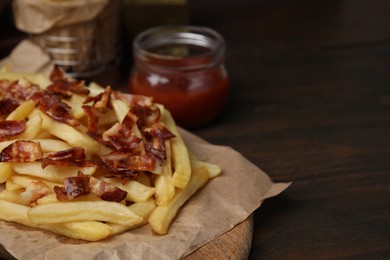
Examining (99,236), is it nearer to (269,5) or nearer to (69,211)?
(69,211)

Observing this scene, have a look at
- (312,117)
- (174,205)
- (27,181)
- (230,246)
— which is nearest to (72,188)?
(27,181)

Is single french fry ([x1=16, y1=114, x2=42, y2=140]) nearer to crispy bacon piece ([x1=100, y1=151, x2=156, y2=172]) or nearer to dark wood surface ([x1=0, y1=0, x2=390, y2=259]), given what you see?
crispy bacon piece ([x1=100, y1=151, x2=156, y2=172])

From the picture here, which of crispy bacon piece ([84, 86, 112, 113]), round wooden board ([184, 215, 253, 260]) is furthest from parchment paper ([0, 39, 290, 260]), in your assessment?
crispy bacon piece ([84, 86, 112, 113])

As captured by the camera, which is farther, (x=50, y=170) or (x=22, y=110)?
(x=22, y=110)

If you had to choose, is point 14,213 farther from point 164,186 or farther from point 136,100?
point 136,100

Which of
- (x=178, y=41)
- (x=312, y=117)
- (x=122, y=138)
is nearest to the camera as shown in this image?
(x=122, y=138)

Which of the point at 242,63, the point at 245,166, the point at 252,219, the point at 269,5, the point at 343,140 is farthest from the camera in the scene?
the point at 269,5

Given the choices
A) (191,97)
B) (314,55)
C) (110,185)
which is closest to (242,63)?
(314,55)
